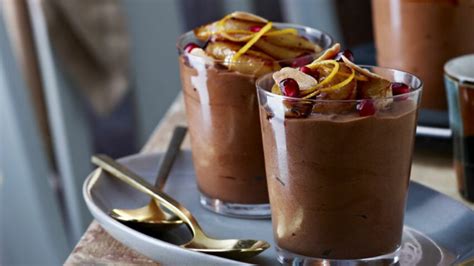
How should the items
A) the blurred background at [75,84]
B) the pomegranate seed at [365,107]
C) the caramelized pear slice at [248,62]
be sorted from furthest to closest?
the blurred background at [75,84] < the caramelized pear slice at [248,62] < the pomegranate seed at [365,107]

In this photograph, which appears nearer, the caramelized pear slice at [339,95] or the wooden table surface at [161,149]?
the caramelized pear slice at [339,95]

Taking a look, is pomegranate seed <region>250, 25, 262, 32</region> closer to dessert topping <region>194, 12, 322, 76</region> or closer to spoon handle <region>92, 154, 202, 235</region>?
dessert topping <region>194, 12, 322, 76</region>

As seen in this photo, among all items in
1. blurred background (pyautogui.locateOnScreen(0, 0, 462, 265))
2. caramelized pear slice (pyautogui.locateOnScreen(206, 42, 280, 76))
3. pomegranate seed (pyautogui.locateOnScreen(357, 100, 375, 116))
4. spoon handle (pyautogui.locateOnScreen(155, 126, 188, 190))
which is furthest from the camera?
blurred background (pyautogui.locateOnScreen(0, 0, 462, 265))

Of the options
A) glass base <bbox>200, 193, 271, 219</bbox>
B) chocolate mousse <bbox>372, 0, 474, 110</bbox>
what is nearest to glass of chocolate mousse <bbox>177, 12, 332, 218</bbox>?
glass base <bbox>200, 193, 271, 219</bbox>

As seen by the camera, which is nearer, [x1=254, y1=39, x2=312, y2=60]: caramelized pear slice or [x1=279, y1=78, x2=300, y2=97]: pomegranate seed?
[x1=279, y1=78, x2=300, y2=97]: pomegranate seed

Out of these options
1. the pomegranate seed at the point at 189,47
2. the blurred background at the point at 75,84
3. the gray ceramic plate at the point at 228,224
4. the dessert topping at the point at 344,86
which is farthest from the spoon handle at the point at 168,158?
the blurred background at the point at 75,84

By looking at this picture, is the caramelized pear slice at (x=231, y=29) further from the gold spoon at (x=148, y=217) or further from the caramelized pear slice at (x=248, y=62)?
the gold spoon at (x=148, y=217)

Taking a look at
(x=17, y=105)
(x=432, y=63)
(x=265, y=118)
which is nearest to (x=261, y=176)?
(x=265, y=118)
